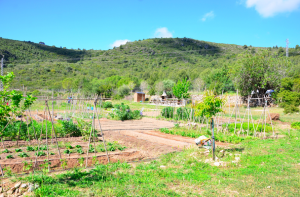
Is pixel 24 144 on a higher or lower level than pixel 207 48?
lower

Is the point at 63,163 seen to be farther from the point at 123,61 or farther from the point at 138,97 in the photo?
the point at 123,61

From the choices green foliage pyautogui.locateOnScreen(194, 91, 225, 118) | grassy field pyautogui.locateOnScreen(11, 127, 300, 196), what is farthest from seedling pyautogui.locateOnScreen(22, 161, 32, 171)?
green foliage pyautogui.locateOnScreen(194, 91, 225, 118)

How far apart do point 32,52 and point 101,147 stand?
7713 centimetres

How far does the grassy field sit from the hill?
44.4 metres

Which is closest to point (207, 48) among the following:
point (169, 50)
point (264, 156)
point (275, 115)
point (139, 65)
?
point (169, 50)

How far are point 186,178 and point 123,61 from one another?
3502 inches

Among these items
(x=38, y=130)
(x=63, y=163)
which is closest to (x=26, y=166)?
(x=63, y=163)

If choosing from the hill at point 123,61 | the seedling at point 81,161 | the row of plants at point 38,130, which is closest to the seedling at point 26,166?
the seedling at point 81,161

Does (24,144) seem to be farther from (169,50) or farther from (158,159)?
(169,50)

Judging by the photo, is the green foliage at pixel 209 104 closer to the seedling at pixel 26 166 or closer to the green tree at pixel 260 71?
the seedling at pixel 26 166

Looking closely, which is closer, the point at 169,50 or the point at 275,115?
the point at 275,115

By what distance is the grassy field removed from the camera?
4699mm

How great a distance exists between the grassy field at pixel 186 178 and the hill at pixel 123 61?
44.4 metres

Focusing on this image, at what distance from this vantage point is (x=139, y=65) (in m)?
89.2
